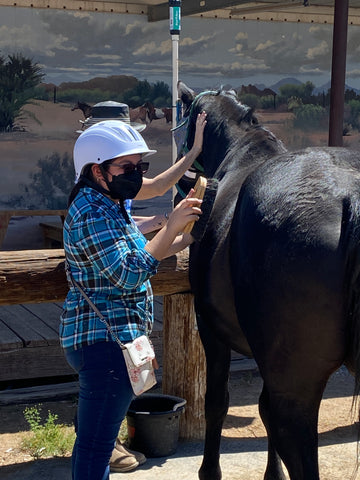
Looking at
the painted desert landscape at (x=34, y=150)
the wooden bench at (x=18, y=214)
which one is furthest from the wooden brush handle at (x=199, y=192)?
the painted desert landscape at (x=34, y=150)

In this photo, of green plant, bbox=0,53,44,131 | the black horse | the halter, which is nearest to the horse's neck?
the halter

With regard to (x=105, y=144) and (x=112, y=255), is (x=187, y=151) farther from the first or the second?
(x=112, y=255)

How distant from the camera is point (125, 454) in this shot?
4.09m

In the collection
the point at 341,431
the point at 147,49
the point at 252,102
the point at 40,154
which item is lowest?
the point at 341,431

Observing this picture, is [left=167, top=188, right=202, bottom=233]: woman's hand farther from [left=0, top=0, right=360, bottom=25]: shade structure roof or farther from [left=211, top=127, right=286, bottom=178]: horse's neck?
[left=0, top=0, right=360, bottom=25]: shade structure roof

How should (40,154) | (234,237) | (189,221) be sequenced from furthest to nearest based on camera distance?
1. (40,154)
2. (234,237)
3. (189,221)

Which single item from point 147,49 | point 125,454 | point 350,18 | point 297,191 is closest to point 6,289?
point 125,454

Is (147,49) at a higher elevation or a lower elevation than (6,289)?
higher

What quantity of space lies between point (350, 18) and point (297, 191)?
7.89 metres

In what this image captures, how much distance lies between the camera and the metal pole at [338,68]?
6051 mm

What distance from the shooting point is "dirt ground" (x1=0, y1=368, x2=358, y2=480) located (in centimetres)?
427

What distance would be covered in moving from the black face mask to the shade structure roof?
17.5 feet

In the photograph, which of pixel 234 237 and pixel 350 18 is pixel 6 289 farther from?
pixel 350 18

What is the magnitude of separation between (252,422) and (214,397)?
1.31 meters
